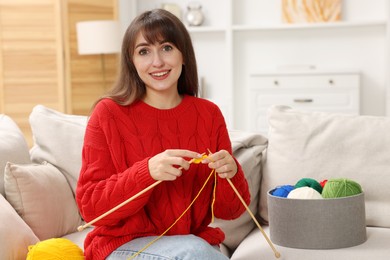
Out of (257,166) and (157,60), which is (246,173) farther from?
(157,60)

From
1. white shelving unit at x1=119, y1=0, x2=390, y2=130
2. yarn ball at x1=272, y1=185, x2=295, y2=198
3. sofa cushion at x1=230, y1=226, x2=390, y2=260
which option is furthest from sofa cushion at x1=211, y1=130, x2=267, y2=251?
white shelving unit at x1=119, y1=0, x2=390, y2=130

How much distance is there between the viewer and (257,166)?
7.83 feet

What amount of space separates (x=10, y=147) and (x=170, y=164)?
2.47 feet

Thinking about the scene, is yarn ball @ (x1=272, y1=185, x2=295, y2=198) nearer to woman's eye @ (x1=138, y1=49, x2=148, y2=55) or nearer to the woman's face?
the woman's face

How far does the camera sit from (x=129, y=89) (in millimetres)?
1908

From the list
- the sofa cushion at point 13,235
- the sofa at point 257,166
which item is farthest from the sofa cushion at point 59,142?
the sofa cushion at point 13,235

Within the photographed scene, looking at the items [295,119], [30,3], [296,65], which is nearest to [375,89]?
[296,65]

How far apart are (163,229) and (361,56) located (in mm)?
4325

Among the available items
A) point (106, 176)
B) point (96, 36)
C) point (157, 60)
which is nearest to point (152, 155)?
point (106, 176)

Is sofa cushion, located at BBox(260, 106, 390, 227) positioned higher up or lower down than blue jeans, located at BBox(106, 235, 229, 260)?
higher up

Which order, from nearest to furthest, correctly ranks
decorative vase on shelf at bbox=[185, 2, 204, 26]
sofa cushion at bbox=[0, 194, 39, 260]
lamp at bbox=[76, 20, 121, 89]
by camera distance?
sofa cushion at bbox=[0, 194, 39, 260], lamp at bbox=[76, 20, 121, 89], decorative vase on shelf at bbox=[185, 2, 204, 26]

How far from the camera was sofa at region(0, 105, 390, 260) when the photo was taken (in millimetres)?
2074

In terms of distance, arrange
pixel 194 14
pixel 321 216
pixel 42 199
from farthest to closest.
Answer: pixel 194 14, pixel 42 199, pixel 321 216

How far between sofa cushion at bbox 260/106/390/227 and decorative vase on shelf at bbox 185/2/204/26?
12.1ft
